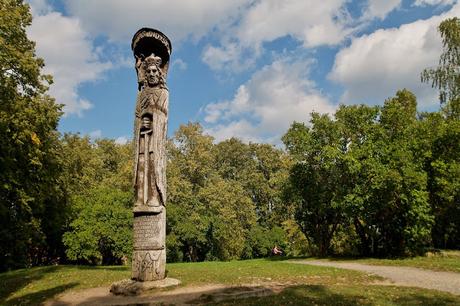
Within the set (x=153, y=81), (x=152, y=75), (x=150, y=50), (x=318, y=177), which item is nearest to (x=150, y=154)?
(x=153, y=81)

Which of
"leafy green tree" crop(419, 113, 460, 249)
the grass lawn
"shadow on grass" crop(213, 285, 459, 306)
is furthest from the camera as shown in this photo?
"leafy green tree" crop(419, 113, 460, 249)

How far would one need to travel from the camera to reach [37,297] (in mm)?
11516

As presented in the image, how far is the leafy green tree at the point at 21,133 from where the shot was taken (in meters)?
17.8

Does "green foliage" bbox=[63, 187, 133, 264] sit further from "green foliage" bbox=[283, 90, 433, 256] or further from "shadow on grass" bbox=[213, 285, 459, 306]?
"shadow on grass" bbox=[213, 285, 459, 306]

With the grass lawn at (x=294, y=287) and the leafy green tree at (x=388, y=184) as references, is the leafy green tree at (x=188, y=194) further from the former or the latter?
the grass lawn at (x=294, y=287)

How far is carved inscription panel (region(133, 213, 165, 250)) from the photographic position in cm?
1098

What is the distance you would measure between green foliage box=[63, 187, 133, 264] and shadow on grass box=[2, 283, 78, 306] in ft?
51.4

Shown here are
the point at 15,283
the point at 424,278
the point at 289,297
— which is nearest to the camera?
the point at 289,297

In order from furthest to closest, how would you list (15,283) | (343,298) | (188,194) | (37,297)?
(188,194) < (15,283) < (37,297) < (343,298)

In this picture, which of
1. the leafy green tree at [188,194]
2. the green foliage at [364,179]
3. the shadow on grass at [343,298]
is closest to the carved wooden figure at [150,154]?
the shadow on grass at [343,298]

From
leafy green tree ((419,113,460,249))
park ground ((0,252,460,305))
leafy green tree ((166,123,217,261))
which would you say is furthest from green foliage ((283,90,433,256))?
leafy green tree ((166,123,217,261))

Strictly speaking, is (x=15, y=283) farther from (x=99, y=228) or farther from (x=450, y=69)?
(x=450, y=69)

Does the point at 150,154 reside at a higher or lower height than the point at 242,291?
higher

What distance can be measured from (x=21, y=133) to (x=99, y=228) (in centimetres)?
1151
